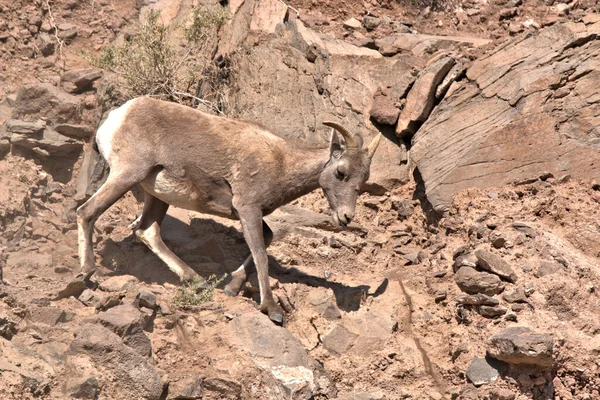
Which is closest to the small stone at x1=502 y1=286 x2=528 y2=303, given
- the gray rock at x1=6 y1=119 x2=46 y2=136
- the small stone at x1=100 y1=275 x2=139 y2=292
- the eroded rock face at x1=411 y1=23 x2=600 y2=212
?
the eroded rock face at x1=411 y1=23 x2=600 y2=212

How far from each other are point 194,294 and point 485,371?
278cm

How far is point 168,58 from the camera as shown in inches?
453

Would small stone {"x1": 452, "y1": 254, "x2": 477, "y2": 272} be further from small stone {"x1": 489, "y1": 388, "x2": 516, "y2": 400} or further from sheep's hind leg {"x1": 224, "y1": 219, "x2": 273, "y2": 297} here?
sheep's hind leg {"x1": 224, "y1": 219, "x2": 273, "y2": 297}

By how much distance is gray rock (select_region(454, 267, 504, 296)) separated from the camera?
8672 millimetres

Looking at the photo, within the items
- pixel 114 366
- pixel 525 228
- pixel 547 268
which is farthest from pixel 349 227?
pixel 114 366

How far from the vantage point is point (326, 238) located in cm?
1023

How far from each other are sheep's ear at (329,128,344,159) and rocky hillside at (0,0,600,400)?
1.33 m

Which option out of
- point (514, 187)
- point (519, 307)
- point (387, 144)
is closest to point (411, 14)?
A: point (387, 144)

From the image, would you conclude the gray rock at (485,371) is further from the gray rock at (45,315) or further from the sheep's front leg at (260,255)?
the gray rock at (45,315)

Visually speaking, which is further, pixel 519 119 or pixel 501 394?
pixel 519 119

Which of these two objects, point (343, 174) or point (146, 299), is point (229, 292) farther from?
point (343, 174)

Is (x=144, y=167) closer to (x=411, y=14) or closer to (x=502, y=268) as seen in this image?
(x=502, y=268)

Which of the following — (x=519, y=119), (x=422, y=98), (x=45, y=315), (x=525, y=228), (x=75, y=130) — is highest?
(x=519, y=119)

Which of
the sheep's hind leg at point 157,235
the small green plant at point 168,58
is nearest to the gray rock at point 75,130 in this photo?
the small green plant at point 168,58
